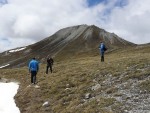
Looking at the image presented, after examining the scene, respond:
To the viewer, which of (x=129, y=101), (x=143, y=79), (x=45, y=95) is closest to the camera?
(x=129, y=101)

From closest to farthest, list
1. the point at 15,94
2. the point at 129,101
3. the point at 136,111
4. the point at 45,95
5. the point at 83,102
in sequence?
1. the point at 136,111
2. the point at 129,101
3. the point at 83,102
4. the point at 45,95
5. the point at 15,94

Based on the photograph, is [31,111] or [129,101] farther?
[31,111]

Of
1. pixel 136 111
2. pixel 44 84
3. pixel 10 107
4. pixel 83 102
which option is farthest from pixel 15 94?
pixel 136 111

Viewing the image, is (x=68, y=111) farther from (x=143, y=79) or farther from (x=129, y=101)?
(x=143, y=79)

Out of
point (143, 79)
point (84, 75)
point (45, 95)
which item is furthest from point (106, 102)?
point (84, 75)

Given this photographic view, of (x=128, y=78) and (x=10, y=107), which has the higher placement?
(x=128, y=78)

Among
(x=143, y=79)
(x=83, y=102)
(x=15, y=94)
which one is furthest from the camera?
(x=15, y=94)

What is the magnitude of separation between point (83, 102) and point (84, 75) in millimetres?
9598

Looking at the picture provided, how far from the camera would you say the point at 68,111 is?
24047 millimetres

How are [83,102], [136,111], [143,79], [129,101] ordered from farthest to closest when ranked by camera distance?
[143,79] → [83,102] → [129,101] → [136,111]

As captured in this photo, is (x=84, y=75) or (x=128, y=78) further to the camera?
(x=84, y=75)

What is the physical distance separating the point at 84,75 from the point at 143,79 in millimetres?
8377

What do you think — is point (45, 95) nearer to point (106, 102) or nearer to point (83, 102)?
point (83, 102)

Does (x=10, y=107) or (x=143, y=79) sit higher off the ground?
(x=143, y=79)
